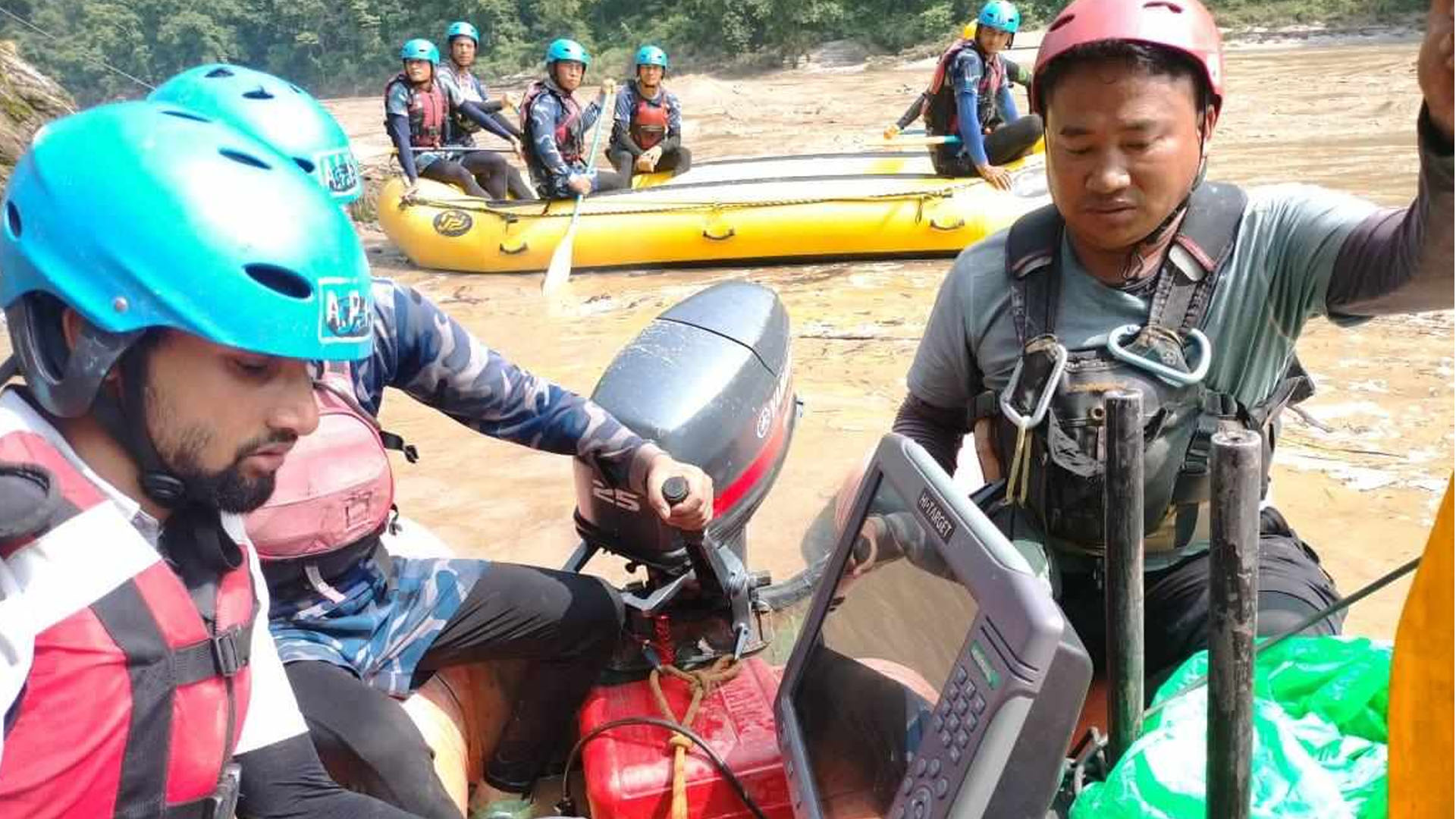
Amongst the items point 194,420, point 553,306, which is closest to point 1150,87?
point 194,420

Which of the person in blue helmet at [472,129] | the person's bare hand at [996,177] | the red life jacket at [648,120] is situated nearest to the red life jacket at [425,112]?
the person in blue helmet at [472,129]

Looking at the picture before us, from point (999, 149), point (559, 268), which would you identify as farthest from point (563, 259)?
point (999, 149)

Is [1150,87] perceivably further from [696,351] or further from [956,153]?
[956,153]

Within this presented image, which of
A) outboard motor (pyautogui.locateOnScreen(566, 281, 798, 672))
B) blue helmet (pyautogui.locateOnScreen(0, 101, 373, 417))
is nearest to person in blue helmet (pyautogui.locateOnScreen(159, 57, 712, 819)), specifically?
outboard motor (pyautogui.locateOnScreen(566, 281, 798, 672))

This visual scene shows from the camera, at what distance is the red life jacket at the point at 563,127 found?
1058cm

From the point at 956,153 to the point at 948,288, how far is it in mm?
7854

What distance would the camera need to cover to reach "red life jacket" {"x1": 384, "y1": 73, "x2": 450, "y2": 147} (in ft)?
37.6

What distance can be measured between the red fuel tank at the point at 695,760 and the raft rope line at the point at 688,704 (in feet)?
0.04

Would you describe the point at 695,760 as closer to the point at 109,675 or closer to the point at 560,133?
the point at 109,675

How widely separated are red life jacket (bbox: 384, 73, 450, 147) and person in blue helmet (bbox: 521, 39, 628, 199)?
1.19 meters

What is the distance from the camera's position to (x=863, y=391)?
630cm

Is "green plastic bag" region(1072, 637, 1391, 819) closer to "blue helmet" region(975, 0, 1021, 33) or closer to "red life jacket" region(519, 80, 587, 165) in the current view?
"blue helmet" region(975, 0, 1021, 33)

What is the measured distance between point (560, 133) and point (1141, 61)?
31.4ft

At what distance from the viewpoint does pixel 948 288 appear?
2193 mm
